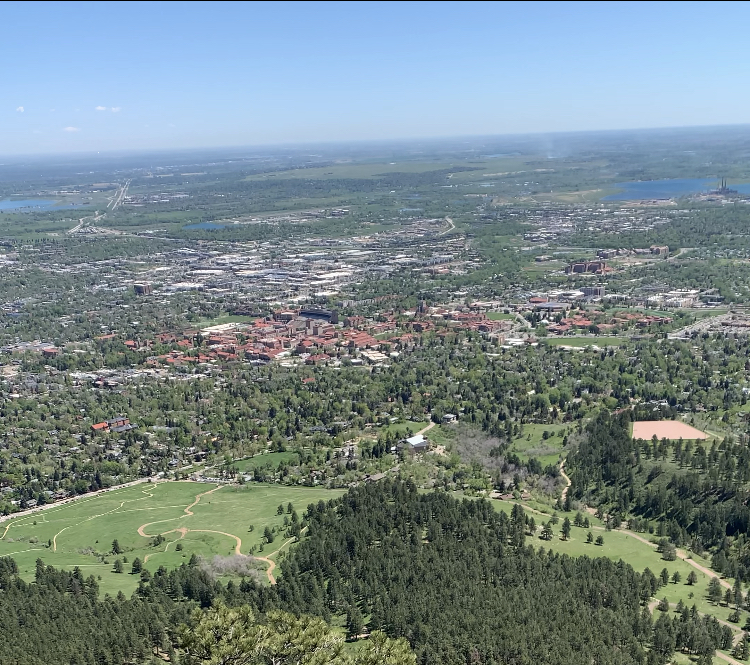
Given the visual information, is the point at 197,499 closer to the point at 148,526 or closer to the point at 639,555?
the point at 148,526

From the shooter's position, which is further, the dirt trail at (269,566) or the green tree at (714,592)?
the dirt trail at (269,566)

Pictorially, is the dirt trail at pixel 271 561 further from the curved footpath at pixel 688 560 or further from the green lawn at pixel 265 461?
the curved footpath at pixel 688 560

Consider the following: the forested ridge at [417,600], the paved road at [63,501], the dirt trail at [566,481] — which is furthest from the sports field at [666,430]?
the paved road at [63,501]

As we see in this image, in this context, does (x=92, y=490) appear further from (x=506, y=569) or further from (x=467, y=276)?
(x=467, y=276)

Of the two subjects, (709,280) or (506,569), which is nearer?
(506,569)

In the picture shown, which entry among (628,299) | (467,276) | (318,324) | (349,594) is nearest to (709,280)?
(628,299)

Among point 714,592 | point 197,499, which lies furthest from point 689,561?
point 197,499

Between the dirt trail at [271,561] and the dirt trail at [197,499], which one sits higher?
the dirt trail at [271,561]

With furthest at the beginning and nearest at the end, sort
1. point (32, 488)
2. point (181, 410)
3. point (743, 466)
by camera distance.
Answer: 1. point (181, 410)
2. point (32, 488)
3. point (743, 466)
